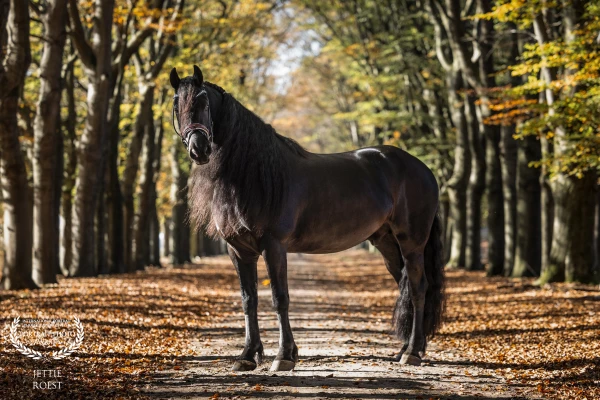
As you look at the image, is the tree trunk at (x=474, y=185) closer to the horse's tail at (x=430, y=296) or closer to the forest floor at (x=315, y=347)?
the forest floor at (x=315, y=347)

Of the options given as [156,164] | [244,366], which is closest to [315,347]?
[244,366]

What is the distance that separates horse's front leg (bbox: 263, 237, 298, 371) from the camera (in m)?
7.90

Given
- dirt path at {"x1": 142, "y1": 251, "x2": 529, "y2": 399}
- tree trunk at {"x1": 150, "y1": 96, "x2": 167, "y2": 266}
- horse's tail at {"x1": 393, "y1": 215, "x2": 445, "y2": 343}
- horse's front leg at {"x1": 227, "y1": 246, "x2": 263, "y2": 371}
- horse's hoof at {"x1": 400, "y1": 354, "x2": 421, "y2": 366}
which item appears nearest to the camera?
dirt path at {"x1": 142, "y1": 251, "x2": 529, "y2": 399}

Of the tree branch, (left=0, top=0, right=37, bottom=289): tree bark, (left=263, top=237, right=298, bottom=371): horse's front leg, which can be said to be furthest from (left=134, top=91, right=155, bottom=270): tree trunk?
(left=263, top=237, right=298, bottom=371): horse's front leg

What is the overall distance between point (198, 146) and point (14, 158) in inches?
351

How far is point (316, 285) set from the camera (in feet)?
76.6

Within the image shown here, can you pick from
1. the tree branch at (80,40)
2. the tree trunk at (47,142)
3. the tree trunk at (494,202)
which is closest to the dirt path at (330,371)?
the tree trunk at (47,142)

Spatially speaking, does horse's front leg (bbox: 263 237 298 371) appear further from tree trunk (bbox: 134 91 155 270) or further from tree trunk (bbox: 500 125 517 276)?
tree trunk (bbox: 134 91 155 270)

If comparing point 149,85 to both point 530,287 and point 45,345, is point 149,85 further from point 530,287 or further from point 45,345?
point 45,345

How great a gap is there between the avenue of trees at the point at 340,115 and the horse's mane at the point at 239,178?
20.0ft

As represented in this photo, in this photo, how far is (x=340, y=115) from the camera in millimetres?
33250

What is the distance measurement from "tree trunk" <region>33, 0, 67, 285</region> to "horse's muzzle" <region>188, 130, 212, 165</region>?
32.6ft

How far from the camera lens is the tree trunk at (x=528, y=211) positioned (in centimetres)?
2112

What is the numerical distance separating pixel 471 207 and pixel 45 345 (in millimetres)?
20164
